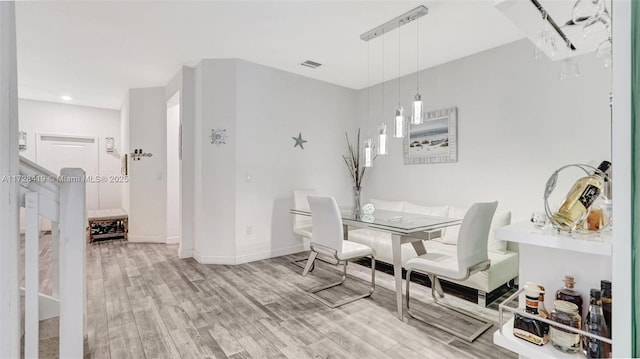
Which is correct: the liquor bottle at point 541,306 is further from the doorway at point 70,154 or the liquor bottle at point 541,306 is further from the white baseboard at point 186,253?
the doorway at point 70,154

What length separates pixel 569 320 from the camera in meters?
0.86

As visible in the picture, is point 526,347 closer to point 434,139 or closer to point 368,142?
point 368,142

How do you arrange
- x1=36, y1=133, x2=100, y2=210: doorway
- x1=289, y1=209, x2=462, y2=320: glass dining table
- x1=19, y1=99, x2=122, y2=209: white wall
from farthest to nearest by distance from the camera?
1. x1=36, y1=133, x2=100, y2=210: doorway
2. x1=19, y1=99, x2=122, y2=209: white wall
3. x1=289, y1=209, x2=462, y2=320: glass dining table

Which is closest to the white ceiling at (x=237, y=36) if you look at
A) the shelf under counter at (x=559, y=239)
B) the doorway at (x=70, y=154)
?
the doorway at (x=70, y=154)

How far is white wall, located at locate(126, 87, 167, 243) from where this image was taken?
4.82 m

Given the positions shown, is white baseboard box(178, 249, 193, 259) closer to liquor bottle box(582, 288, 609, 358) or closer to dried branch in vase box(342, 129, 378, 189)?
dried branch in vase box(342, 129, 378, 189)

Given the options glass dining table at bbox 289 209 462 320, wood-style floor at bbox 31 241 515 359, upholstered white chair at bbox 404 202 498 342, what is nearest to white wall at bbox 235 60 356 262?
wood-style floor at bbox 31 241 515 359

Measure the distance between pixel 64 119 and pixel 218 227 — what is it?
15.0 feet

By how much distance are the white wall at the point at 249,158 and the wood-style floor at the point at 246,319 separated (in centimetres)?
49

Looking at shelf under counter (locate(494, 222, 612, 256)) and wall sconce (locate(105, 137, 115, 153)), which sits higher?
wall sconce (locate(105, 137, 115, 153))

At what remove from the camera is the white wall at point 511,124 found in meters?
2.64

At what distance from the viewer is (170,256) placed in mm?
4035

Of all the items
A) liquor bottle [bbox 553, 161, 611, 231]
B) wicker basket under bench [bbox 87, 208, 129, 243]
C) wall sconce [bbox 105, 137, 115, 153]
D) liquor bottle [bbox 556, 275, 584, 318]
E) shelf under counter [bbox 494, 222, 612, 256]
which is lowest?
wicker basket under bench [bbox 87, 208, 129, 243]

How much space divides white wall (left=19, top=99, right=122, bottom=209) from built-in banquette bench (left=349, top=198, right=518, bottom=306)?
5304 mm
